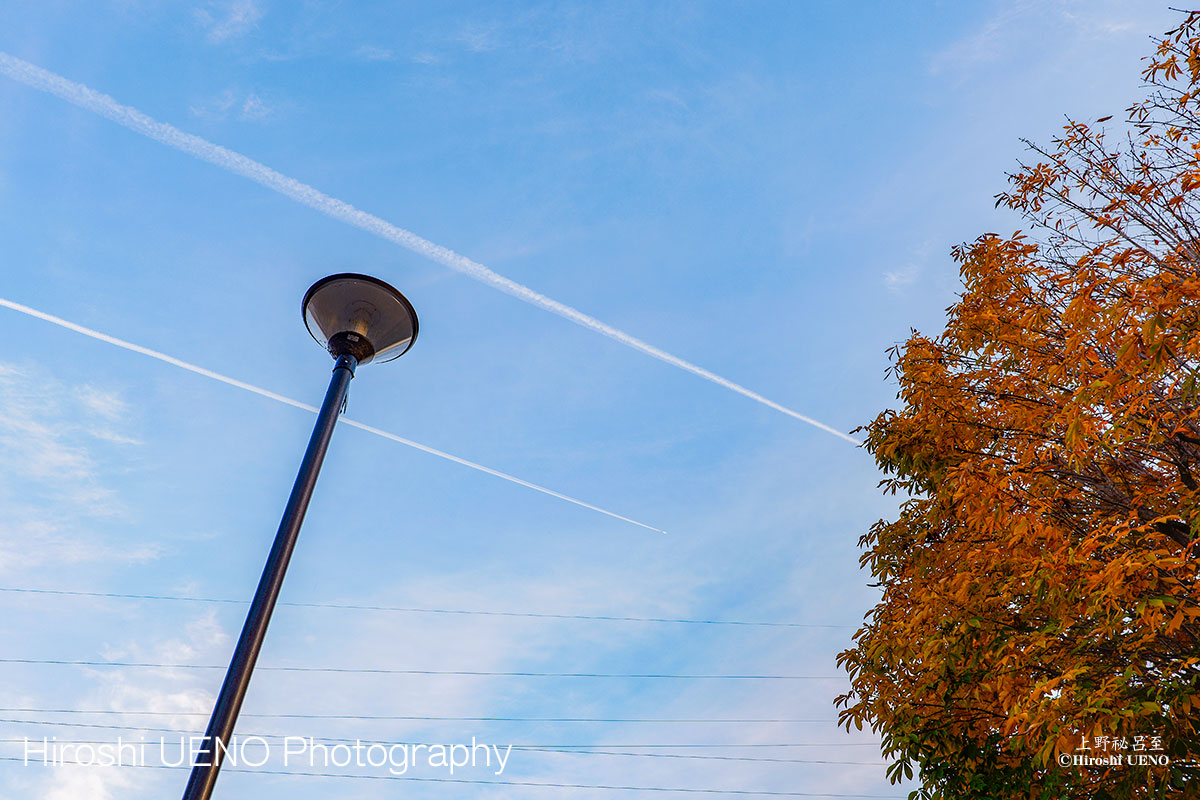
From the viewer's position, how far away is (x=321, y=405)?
3939 mm

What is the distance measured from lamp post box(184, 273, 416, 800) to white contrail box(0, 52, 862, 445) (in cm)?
1023

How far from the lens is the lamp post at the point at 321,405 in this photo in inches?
117

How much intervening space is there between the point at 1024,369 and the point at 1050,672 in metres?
2.45

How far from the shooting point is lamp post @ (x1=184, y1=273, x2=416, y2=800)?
2.97 m

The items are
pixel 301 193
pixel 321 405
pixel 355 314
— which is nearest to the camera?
pixel 321 405

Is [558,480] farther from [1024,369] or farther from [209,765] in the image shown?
[209,765]

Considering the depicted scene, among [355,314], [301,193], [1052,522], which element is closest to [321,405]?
[355,314]

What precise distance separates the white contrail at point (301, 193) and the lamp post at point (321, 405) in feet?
33.6

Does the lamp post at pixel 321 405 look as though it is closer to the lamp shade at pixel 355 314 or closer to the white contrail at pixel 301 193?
the lamp shade at pixel 355 314

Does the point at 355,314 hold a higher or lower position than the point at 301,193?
lower

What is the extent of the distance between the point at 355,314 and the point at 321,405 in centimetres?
61

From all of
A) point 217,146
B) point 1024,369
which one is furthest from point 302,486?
point 217,146

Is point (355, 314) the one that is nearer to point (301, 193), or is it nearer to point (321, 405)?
point (321, 405)

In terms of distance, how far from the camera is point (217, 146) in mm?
18125
